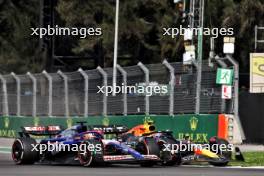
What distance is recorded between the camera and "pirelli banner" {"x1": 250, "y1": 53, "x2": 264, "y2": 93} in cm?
2500

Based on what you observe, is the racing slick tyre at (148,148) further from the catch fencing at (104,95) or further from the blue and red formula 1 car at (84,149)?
the catch fencing at (104,95)

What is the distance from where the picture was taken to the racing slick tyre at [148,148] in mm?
15969

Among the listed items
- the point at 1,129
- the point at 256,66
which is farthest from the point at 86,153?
the point at 1,129

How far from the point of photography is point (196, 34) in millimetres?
29766

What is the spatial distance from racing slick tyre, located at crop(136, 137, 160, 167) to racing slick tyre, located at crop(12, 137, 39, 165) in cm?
244

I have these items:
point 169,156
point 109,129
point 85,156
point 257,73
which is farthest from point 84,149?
point 257,73

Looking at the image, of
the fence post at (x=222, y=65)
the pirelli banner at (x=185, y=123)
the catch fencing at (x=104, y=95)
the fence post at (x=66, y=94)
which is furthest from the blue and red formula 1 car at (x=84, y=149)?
the fence post at (x=66, y=94)

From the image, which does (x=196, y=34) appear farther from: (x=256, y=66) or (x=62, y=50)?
(x=62, y=50)

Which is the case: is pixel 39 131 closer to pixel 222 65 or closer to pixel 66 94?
pixel 222 65

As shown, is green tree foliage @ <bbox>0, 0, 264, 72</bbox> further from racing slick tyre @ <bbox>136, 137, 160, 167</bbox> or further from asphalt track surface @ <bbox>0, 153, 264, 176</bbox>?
asphalt track surface @ <bbox>0, 153, 264, 176</bbox>

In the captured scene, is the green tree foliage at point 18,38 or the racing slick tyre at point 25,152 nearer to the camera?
the racing slick tyre at point 25,152

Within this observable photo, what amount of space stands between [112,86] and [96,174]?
1433 cm

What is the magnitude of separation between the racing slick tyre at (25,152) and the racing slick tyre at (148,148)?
7.99 ft

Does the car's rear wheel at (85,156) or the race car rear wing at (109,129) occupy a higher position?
the race car rear wing at (109,129)
